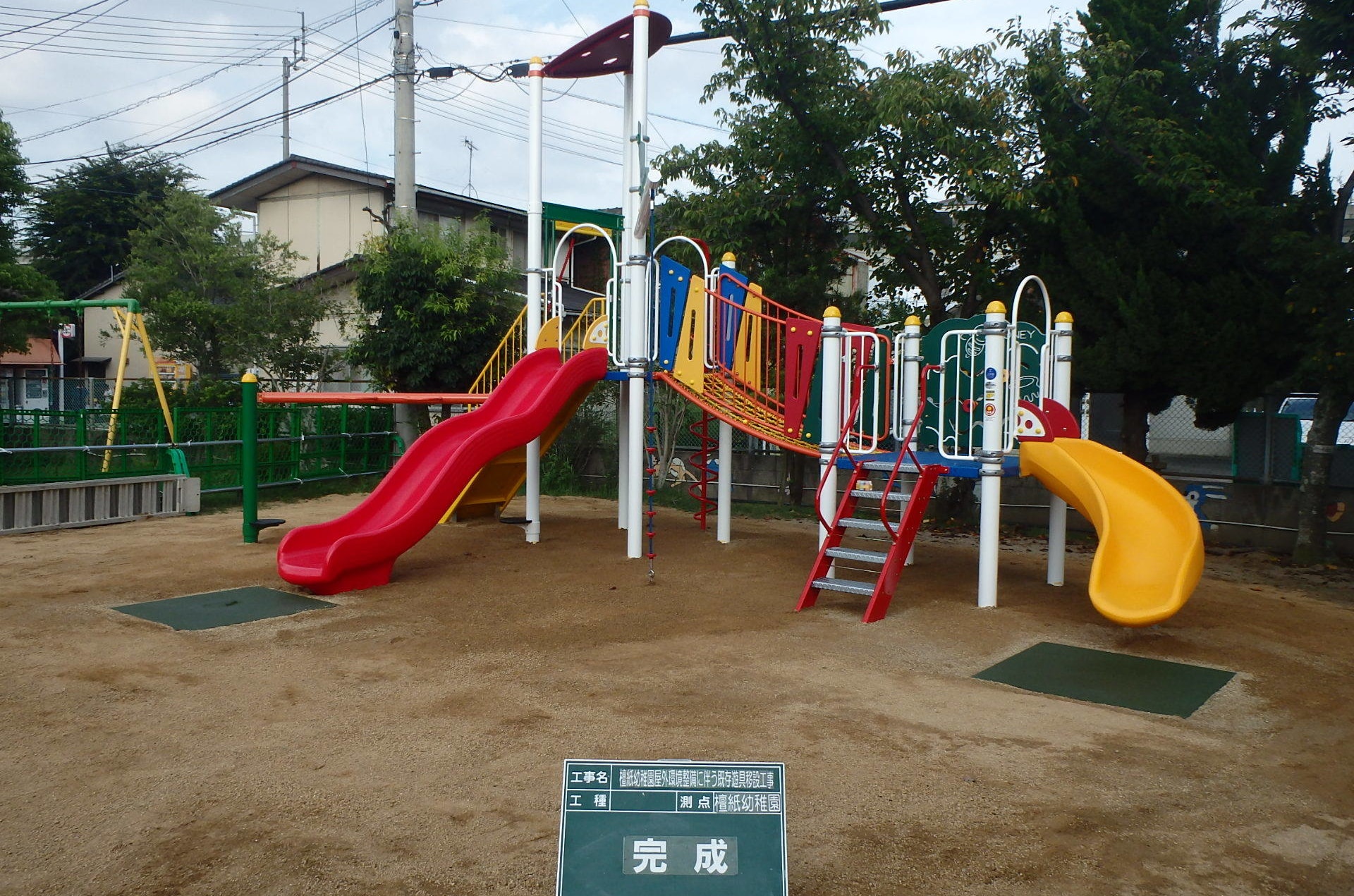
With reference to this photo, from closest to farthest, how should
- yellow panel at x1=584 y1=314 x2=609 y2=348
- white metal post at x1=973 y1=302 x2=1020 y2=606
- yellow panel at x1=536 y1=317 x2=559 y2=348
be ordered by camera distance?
1. white metal post at x1=973 y1=302 x2=1020 y2=606
2. yellow panel at x1=536 y1=317 x2=559 y2=348
3. yellow panel at x1=584 y1=314 x2=609 y2=348

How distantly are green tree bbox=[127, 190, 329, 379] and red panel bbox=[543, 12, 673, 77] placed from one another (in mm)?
10061

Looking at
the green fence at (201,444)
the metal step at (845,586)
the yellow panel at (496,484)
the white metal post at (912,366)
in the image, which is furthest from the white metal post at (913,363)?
the green fence at (201,444)

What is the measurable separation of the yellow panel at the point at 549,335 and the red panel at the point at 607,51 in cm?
245

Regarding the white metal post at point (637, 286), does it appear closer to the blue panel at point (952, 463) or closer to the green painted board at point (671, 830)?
the blue panel at point (952, 463)

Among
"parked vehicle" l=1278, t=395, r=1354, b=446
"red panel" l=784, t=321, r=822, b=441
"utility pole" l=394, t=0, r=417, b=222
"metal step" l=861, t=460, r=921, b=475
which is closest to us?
"metal step" l=861, t=460, r=921, b=475

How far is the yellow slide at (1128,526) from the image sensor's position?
19.7 feet

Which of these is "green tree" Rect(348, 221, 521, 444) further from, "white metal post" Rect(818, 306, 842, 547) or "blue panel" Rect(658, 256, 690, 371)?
"white metal post" Rect(818, 306, 842, 547)

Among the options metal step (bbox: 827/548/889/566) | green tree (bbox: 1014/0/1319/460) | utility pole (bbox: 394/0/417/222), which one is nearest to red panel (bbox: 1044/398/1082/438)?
metal step (bbox: 827/548/889/566)

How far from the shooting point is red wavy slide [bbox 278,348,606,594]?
721 centimetres

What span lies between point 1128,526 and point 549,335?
515 centimetres

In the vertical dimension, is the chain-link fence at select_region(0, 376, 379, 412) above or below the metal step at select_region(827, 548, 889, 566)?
above

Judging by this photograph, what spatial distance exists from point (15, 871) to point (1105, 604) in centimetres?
545

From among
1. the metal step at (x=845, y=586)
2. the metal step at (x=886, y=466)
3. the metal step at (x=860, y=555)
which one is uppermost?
the metal step at (x=886, y=466)

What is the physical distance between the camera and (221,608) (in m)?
6.69
